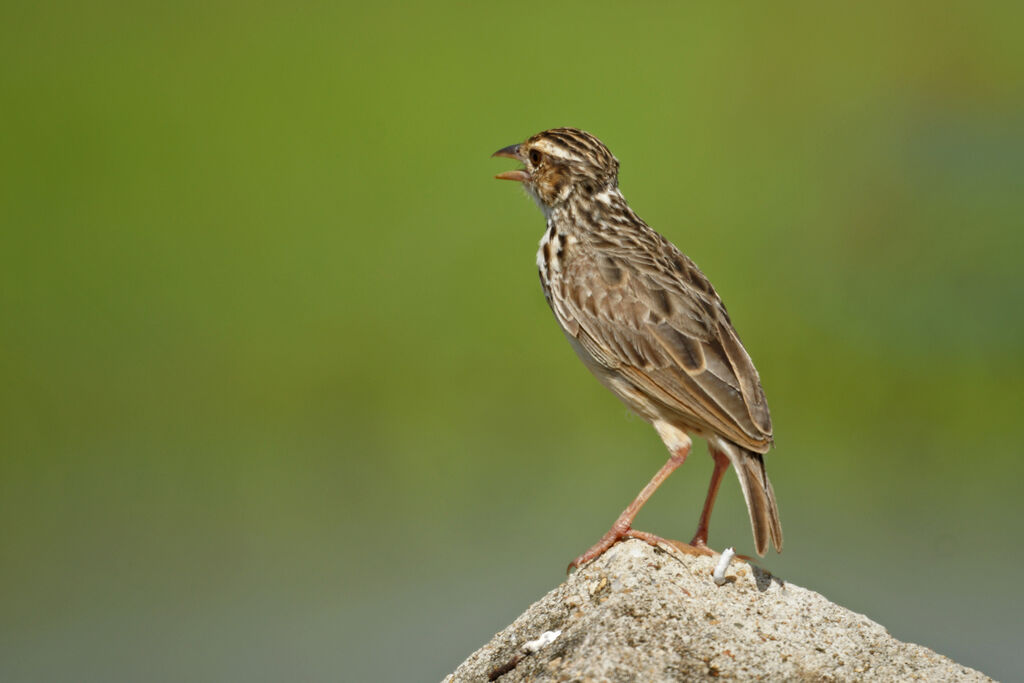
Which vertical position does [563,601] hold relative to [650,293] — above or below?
below

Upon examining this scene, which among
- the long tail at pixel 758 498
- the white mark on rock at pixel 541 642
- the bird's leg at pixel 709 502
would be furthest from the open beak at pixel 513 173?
the white mark on rock at pixel 541 642

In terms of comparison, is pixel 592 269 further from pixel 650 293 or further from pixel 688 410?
pixel 688 410

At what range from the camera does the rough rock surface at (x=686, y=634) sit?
5.34 meters

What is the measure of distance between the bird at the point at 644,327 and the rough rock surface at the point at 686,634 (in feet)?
0.84

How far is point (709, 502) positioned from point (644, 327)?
39.5 inches

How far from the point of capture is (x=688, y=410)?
6.68m

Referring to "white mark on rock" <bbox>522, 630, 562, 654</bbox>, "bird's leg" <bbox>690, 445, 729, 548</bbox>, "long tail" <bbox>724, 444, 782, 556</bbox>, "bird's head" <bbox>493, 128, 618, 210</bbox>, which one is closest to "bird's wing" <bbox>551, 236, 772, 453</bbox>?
"long tail" <bbox>724, 444, 782, 556</bbox>

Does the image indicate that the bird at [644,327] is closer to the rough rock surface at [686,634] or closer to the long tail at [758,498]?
the long tail at [758,498]

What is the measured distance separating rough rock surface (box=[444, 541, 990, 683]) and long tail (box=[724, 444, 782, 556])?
0.20m

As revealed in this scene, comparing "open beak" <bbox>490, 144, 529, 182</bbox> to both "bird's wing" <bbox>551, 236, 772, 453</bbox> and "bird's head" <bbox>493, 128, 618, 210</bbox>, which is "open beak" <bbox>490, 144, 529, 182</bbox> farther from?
"bird's wing" <bbox>551, 236, 772, 453</bbox>

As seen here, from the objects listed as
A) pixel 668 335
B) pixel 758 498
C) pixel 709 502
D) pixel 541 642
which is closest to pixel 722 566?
pixel 758 498

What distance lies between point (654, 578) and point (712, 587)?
0.99 feet

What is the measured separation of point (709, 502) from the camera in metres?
6.99

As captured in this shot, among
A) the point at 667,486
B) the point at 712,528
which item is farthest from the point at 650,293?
the point at 667,486
